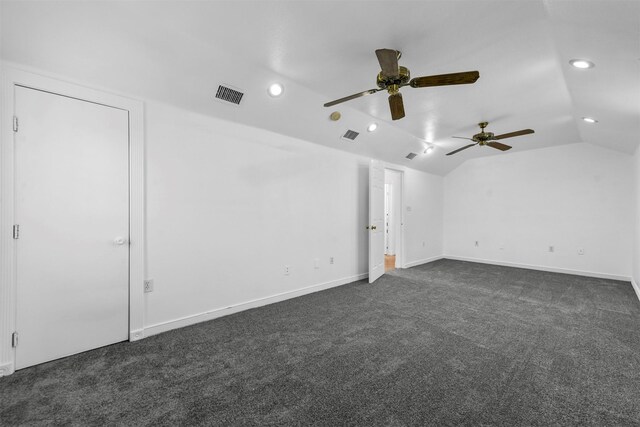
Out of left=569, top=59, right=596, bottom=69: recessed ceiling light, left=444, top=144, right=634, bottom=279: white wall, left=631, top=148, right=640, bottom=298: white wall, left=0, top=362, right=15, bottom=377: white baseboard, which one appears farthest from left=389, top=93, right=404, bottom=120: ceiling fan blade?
left=444, top=144, right=634, bottom=279: white wall

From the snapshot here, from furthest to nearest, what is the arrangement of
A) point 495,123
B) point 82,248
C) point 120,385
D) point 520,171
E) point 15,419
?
1. point 520,171
2. point 495,123
3. point 82,248
4. point 120,385
5. point 15,419

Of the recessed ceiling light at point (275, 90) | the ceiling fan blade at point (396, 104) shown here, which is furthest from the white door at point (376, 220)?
the recessed ceiling light at point (275, 90)

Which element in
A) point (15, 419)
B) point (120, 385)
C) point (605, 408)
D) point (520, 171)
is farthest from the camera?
point (520, 171)

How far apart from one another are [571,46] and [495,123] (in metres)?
2.32

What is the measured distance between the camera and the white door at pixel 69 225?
7.27 feet

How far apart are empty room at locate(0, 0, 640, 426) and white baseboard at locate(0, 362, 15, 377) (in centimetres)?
2

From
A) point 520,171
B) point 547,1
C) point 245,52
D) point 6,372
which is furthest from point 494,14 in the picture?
point 520,171

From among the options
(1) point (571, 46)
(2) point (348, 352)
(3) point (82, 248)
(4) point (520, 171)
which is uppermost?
(1) point (571, 46)

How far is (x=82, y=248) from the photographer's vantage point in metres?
2.46

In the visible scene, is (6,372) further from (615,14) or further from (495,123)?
(495,123)

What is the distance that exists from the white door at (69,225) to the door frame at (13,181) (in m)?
0.04

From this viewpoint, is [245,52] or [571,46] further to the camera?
[245,52]

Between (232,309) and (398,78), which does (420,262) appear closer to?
(232,309)

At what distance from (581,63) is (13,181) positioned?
4966mm
